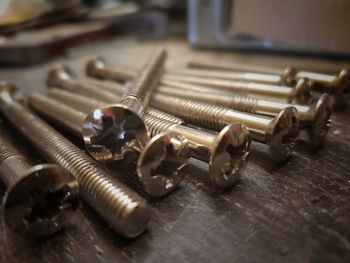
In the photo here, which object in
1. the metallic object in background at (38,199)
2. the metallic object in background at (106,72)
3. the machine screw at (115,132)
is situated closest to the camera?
the metallic object in background at (38,199)

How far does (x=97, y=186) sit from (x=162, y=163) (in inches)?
4.7

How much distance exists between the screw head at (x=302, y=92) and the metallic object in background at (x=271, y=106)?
4.2 inches

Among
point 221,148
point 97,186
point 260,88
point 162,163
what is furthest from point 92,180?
point 260,88

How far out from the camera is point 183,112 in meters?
0.86

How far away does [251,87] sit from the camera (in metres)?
0.98

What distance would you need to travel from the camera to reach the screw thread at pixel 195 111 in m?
0.78

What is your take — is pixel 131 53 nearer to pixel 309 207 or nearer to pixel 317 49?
pixel 317 49

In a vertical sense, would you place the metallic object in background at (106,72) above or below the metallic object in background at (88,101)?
below

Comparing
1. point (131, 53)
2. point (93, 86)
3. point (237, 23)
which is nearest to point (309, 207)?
point (93, 86)

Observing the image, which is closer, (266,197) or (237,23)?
(266,197)

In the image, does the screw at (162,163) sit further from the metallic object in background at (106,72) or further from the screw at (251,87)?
the metallic object in background at (106,72)

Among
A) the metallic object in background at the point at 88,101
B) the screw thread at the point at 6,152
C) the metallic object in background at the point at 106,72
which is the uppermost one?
the screw thread at the point at 6,152

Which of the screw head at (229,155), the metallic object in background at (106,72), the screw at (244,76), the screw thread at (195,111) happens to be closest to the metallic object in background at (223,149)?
the screw head at (229,155)

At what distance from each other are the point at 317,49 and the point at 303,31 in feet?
0.39
